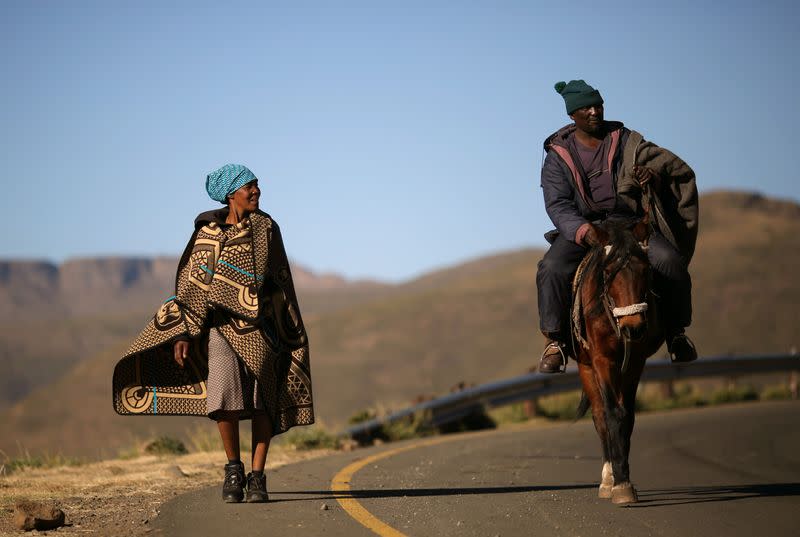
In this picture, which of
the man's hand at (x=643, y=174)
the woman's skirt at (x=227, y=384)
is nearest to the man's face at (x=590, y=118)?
the man's hand at (x=643, y=174)

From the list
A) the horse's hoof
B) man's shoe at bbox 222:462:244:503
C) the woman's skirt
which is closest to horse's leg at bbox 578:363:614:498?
the horse's hoof

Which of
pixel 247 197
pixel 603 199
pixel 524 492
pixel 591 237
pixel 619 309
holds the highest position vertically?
pixel 247 197

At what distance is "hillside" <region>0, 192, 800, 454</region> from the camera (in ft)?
265

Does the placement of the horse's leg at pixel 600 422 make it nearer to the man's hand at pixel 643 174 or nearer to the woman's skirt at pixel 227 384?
the man's hand at pixel 643 174

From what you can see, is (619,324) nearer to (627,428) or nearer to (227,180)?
(627,428)

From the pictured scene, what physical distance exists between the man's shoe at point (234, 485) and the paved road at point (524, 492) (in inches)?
6.4

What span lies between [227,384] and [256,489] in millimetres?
847

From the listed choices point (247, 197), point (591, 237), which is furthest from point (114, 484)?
point (591, 237)

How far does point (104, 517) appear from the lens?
29.1 feet

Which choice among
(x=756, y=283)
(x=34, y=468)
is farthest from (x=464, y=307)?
(x=34, y=468)

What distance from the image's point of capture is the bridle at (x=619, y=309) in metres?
8.62

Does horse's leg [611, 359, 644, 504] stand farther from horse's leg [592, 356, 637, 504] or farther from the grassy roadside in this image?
the grassy roadside

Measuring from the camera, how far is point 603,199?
9625 millimetres

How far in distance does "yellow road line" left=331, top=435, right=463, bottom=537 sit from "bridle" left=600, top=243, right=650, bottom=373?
2085 millimetres
